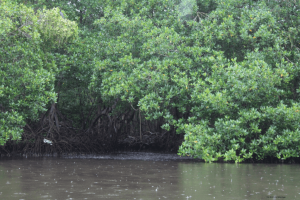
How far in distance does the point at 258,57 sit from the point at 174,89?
2771 mm

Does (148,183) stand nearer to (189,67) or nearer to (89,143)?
(189,67)

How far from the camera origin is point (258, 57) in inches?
513

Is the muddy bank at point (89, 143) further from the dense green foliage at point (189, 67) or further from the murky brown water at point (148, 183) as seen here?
the murky brown water at point (148, 183)

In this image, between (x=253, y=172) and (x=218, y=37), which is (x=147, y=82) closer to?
(x=218, y=37)

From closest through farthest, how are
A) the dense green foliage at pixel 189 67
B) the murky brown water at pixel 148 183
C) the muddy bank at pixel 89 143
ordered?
the murky brown water at pixel 148 183
the dense green foliage at pixel 189 67
the muddy bank at pixel 89 143

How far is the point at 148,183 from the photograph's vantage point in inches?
305

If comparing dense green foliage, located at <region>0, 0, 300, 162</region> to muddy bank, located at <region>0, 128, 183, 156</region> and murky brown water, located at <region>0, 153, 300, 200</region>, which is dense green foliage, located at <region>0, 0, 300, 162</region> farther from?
murky brown water, located at <region>0, 153, 300, 200</region>

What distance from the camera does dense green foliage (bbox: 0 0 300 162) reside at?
1202 centimetres

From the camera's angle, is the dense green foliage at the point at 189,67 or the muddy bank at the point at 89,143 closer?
the dense green foliage at the point at 189,67

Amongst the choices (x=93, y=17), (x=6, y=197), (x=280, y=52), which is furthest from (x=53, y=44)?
(x=6, y=197)

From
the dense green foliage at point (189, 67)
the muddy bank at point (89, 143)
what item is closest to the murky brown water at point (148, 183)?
the dense green foliage at point (189, 67)

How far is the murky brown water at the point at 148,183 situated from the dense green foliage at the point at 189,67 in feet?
6.58

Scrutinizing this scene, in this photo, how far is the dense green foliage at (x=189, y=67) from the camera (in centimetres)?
1202

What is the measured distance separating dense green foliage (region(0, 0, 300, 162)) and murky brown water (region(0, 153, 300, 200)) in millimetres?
2004
